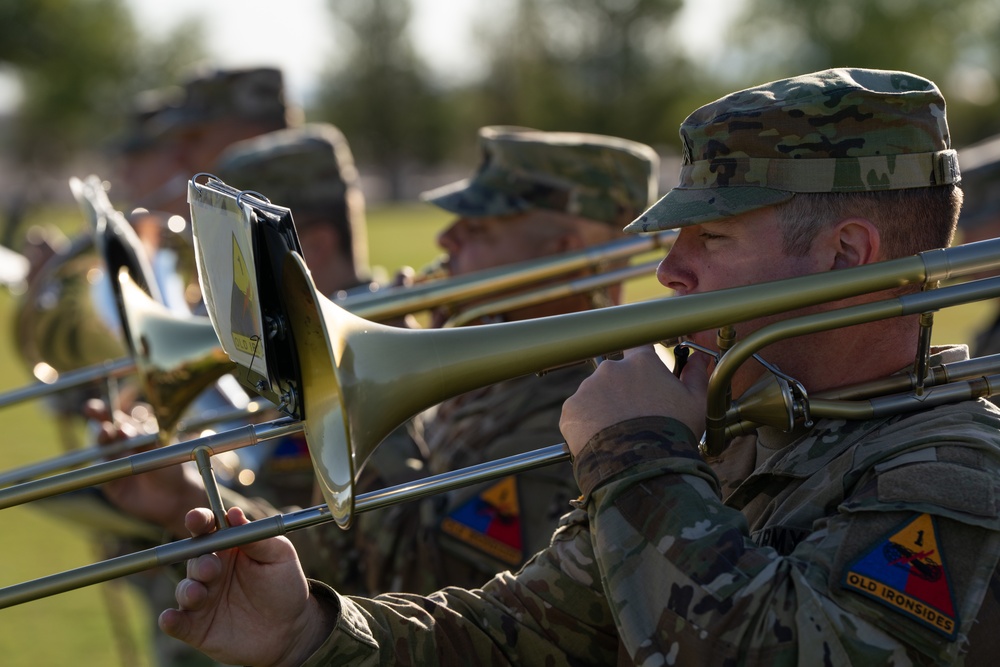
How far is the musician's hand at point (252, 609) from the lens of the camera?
7.08ft

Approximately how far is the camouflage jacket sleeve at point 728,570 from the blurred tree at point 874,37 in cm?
5276

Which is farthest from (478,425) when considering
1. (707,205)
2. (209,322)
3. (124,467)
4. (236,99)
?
(236,99)

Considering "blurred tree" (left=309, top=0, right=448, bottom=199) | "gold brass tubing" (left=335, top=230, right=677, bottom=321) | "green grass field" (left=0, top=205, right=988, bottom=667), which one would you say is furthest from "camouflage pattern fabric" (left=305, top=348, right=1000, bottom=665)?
"blurred tree" (left=309, top=0, right=448, bottom=199)

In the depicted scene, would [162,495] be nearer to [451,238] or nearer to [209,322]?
[209,322]

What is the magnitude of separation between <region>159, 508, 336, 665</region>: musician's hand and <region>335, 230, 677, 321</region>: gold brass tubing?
140 centimetres

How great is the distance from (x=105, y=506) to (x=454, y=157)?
60476mm

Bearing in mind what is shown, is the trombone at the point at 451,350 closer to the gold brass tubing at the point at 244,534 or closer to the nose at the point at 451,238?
the gold brass tubing at the point at 244,534

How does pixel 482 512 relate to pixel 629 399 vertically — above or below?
below

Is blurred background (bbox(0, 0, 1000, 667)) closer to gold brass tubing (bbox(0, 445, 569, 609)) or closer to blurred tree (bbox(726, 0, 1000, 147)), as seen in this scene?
blurred tree (bbox(726, 0, 1000, 147))

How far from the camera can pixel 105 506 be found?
12.5 feet

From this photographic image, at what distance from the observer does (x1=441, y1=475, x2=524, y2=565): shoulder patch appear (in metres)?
3.26

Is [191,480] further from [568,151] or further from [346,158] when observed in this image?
[346,158]

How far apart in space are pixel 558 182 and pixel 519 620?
1969 millimetres

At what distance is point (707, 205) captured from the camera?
2.20 m
